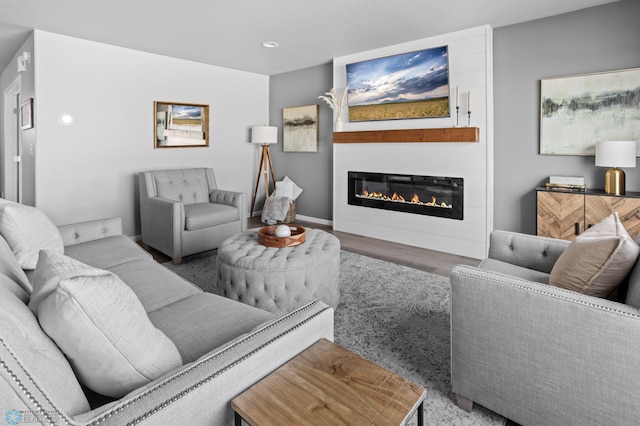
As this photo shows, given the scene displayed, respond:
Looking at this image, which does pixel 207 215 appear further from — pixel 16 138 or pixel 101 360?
pixel 16 138

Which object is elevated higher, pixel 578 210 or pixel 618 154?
pixel 618 154

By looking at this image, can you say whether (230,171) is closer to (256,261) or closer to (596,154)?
(256,261)

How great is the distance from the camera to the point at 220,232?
4.19 m

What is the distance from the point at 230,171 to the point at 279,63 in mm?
1831

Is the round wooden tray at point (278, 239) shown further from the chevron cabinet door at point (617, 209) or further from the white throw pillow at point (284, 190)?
the white throw pillow at point (284, 190)

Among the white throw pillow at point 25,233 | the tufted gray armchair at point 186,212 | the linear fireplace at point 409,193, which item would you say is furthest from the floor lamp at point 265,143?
the white throw pillow at point 25,233

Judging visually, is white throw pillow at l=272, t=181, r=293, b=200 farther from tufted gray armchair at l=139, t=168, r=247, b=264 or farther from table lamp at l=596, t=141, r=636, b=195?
table lamp at l=596, t=141, r=636, b=195

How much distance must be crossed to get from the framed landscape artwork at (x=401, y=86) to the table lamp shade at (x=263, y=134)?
4.64ft

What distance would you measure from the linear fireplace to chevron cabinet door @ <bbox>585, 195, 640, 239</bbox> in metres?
1.22

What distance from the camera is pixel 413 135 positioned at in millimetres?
4406

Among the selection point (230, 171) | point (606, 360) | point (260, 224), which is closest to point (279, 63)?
point (230, 171)

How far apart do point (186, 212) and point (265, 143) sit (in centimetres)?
225

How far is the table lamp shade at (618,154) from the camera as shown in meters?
3.03

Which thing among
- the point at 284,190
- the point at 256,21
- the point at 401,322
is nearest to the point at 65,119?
the point at 256,21
